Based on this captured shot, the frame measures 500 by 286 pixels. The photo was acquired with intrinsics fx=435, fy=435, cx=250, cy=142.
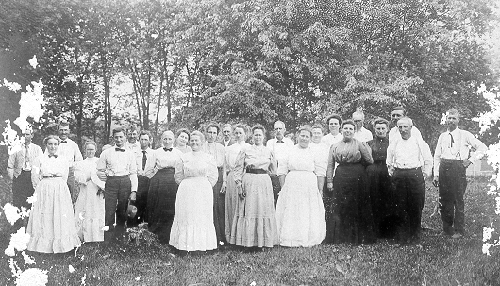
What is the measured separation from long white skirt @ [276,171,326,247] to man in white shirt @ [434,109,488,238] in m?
2.13

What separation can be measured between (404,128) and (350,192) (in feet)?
4.25

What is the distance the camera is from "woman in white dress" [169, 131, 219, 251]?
6.45 meters

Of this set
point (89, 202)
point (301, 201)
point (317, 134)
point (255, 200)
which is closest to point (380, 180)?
point (301, 201)

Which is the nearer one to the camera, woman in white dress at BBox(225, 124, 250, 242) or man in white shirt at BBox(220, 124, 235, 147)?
woman in white dress at BBox(225, 124, 250, 242)

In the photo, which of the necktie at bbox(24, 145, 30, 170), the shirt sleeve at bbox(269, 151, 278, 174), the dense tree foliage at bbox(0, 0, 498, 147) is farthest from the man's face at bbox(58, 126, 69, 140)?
the shirt sleeve at bbox(269, 151, 278, 174)

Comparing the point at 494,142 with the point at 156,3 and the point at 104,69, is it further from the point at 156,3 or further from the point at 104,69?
the point at 104,69

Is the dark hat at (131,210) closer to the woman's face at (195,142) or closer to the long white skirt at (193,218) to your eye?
the long white skirt at (193,218)

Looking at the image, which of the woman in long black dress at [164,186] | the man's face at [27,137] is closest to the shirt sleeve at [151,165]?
the woman in long black dress at [164,186]

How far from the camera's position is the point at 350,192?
6.91 m

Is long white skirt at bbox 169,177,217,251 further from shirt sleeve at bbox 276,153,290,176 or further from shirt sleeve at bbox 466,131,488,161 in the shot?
shirt sleeve at bbox 466,131,488,161

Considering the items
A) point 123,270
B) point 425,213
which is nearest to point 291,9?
point 425,213

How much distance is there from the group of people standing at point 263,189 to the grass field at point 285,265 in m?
0.37

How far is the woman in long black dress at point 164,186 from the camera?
23.5 feet

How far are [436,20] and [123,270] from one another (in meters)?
10.1
